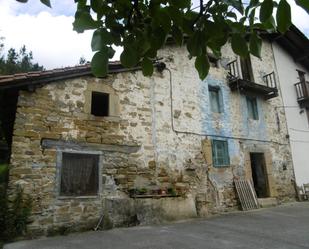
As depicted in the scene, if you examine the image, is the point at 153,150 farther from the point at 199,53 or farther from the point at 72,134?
the point at 199,53

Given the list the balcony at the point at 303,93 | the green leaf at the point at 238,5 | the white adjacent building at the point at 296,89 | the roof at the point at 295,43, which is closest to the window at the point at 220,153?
the white adjacent building at the point at 296,89

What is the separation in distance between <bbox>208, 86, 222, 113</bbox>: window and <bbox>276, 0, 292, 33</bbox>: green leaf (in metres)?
9.03

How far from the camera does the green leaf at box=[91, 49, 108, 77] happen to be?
4.42ft

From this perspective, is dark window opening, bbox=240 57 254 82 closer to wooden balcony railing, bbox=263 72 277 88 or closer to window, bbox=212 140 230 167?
wooden balcony railing, bbox=263 72 277 88

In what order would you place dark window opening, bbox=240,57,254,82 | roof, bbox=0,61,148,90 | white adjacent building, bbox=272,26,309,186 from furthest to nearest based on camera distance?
white adjacent building, bbox=272,26,309,186 → dark window opening, bbox=240,57,254,82 → roof, bbox=0,61,148,90

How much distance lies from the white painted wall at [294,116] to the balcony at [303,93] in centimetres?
18

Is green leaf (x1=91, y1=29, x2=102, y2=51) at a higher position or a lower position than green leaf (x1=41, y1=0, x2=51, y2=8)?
lower

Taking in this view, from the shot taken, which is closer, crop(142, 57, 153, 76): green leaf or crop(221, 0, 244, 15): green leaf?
crop(221, 0, 244, 15): green leaf

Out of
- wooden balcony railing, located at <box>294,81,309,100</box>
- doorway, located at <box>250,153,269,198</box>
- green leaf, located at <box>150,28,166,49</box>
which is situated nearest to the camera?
green leaf, located at <box>150,28,166,49</box>

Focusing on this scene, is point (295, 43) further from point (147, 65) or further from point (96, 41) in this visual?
point (96, 41)

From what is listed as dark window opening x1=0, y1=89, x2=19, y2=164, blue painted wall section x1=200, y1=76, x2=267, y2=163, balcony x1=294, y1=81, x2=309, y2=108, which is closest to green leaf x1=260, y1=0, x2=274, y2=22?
dark window opening x1=0, y1=89, x2=19, y2=164

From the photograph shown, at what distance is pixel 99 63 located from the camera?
4.46ft

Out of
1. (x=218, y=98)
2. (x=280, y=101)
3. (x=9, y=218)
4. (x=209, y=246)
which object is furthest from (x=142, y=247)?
(x=280, y=101)

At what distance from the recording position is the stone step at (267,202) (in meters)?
9.77
